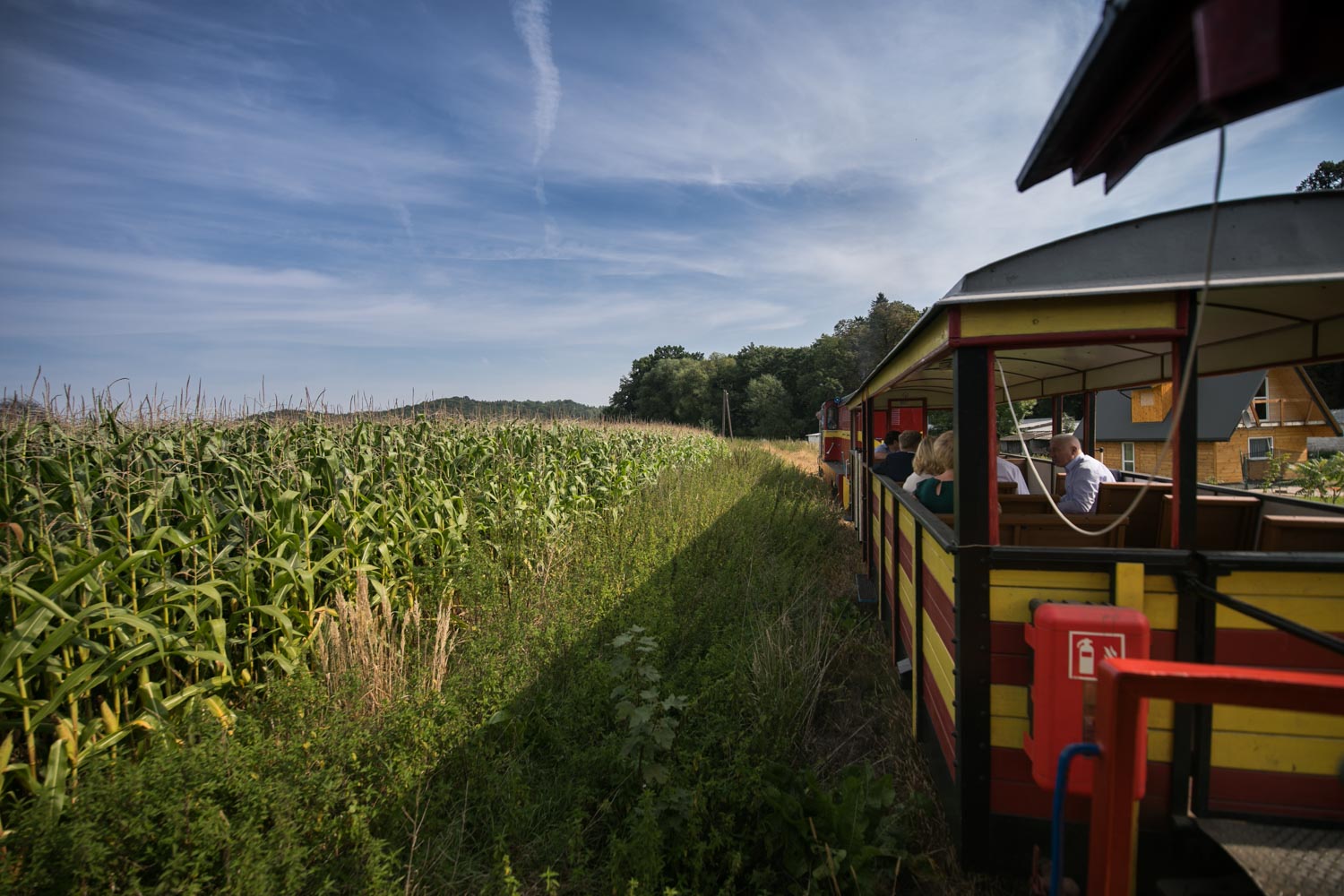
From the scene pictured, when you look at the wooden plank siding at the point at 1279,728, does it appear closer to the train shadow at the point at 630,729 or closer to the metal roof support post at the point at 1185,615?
the metal roof support post at the point at 1185,615

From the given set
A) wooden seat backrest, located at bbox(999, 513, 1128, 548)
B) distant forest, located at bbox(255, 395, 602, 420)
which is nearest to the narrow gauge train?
wooden seat backrest, located at bbox(999, 513, 1128, 548)

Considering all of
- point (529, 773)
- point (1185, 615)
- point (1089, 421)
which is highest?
point (1089, 421)

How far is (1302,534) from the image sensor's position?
3.16 metres

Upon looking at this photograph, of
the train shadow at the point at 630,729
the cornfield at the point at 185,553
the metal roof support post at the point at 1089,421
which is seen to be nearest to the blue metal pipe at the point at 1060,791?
the train shadow at the point at 630,729

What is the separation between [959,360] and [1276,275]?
1075 millimetres

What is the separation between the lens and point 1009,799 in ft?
8.36

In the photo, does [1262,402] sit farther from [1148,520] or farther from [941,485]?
[941,485]

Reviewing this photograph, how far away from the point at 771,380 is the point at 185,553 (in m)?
60.3

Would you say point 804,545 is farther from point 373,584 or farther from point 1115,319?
point 1115,319

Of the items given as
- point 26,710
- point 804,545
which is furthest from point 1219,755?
point 804,545

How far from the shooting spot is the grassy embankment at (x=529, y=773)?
238 centimetres

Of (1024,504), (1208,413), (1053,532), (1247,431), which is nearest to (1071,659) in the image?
(1053,532)

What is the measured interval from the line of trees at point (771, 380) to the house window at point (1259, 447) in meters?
26.1

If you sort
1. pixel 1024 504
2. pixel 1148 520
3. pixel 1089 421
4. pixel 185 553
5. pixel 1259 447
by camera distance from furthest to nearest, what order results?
pixel 1259 447
pixel 1089 421
pixel 1024 504
pixel 1148 520
pixel 185 553
